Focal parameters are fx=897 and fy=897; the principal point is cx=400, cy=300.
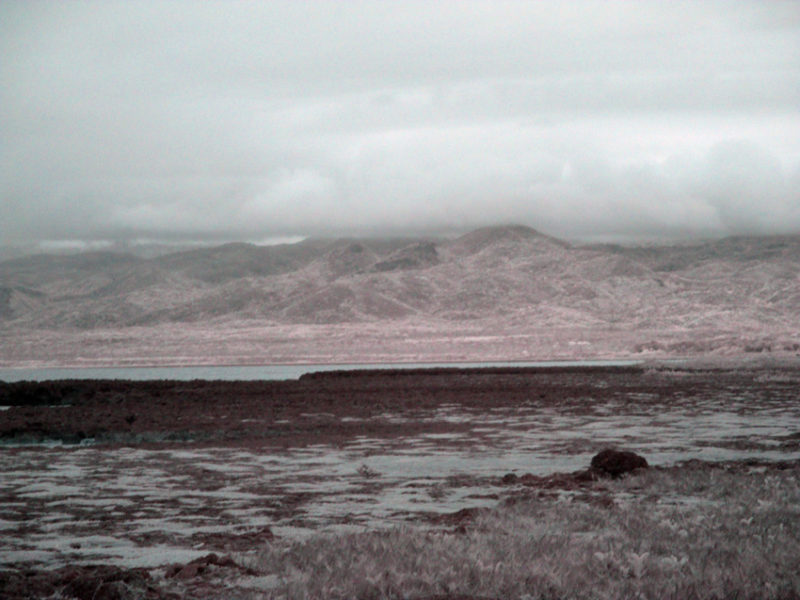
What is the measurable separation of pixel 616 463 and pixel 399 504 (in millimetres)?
4314

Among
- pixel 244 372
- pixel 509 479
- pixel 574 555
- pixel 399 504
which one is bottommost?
pixel 244 372

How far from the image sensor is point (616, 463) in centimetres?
1578

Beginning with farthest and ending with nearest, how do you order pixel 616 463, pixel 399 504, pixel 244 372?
pixel 244 372 < pixel 616 463 < pixel 399 504

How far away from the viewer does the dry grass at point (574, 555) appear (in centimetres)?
815

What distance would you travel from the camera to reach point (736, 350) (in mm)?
87750

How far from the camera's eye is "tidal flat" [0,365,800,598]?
8547 mm

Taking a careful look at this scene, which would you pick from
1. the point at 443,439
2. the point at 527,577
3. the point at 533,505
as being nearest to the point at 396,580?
the point at 527,577

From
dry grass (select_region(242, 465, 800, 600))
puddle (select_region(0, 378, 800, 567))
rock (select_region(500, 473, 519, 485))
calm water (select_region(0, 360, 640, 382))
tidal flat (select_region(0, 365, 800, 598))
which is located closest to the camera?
dry grass (select_region(242, 465, 800, 600))

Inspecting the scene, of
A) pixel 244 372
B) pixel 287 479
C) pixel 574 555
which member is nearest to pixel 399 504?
pixel 287 479

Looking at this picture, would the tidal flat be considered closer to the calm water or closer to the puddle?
the puddle

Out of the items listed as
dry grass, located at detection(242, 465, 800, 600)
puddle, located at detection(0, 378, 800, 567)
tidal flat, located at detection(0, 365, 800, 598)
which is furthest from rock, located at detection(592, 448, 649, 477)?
dry grass, located at detection(242, 465, 800, 600)

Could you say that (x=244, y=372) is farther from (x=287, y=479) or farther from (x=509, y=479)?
(x=509, y=479)

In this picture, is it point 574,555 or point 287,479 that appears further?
point 287,479

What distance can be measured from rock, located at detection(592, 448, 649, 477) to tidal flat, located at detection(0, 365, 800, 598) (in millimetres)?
482
